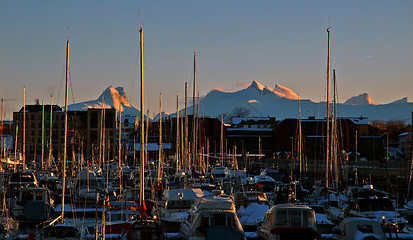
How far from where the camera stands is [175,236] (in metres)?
26.7

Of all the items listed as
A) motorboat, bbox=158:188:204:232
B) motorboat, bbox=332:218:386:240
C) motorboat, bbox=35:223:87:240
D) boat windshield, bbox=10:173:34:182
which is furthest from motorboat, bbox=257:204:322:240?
boat windshield, bbox=10:173:34:182

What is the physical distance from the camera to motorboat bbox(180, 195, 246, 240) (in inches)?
881

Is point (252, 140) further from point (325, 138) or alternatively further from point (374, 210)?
point (374, 210)

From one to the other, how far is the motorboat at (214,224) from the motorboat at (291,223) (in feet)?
4.68

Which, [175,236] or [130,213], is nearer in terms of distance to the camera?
[175,236]

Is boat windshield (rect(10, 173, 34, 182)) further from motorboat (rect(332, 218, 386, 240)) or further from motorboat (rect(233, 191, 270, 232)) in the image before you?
motorboat (rect(332, 218, 386, 240))

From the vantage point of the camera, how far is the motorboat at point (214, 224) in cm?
2238

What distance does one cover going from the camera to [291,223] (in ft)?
77.4

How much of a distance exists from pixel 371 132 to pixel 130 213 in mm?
115338

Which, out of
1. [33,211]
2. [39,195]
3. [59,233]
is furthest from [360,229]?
[39,195]

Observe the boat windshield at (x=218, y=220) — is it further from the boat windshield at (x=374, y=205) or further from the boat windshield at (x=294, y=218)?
the boat windshield at (x=374, y=205)

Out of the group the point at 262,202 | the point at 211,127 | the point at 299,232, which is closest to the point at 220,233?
the point at 299,232

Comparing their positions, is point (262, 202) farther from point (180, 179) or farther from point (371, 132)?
point (371, 132)

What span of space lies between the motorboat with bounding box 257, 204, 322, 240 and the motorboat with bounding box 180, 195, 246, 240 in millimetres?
1425
